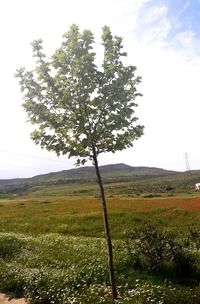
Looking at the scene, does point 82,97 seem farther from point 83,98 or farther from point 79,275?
point 79,275

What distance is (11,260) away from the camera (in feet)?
78.6

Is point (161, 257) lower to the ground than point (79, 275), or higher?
higher

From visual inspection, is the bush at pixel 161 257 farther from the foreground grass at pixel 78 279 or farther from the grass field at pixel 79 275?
Answer: the foreground grass at pixel 78 279

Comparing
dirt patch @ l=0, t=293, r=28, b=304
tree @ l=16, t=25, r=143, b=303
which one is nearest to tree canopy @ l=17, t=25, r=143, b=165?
tree @ l=16, t=25, r=143, b=303

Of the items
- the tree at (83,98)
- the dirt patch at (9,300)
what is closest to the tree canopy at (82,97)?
the tree at (83,98)

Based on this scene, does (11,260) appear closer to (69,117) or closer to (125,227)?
(69,117)

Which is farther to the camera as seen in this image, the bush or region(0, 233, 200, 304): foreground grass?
the bush

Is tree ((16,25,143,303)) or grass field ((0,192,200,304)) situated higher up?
tree ((16,25,143,303))

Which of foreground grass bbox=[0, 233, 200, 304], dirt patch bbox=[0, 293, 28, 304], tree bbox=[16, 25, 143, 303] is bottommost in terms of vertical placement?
dirt patch bbox=[0, 293, 28, 304]

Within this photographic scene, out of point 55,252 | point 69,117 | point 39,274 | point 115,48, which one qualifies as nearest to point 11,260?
point 55,252

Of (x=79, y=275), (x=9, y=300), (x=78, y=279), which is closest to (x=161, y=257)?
(x=79, y=275)

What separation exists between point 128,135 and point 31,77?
441cm

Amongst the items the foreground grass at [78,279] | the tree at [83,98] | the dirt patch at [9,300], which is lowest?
the dirt patch at [9,300]

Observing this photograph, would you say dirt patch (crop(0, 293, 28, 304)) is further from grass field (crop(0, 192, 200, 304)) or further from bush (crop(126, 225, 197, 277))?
bush (crop(126, 225, 197, 277))
